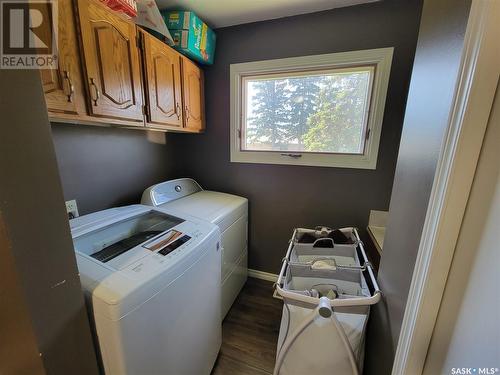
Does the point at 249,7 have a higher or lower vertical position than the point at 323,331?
higher

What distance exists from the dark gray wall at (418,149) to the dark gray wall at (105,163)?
170 cm

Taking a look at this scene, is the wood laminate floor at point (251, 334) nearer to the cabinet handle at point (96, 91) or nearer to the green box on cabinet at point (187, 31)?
the cabinet handle at point (96, 91)

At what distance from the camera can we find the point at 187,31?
150 cm

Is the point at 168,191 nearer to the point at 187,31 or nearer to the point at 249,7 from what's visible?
the point at 187,31

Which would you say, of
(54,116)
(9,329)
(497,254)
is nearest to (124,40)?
(54,116)

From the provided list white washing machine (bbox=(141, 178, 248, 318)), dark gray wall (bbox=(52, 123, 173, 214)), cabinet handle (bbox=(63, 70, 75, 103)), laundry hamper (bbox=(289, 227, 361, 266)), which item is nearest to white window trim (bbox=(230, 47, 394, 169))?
white washing machine (bbox=(141, 178, 248, 318))

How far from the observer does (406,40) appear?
1.43 meters

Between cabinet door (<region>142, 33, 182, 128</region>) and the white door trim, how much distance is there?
4.79 ft

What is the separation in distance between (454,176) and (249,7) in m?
1.71

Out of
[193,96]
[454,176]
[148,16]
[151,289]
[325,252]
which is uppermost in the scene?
[148,16]

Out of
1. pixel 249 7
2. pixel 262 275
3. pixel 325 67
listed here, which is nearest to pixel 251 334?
pixel 262 275

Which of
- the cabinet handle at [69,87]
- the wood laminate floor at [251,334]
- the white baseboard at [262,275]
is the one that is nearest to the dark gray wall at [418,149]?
the wood laminate floor at [251,334]

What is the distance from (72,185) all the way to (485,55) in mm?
1816

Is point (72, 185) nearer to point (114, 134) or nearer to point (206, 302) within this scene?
point (114, 134)
